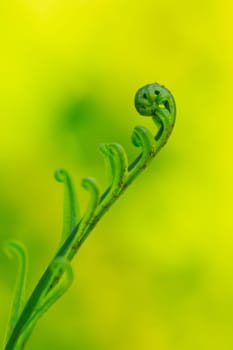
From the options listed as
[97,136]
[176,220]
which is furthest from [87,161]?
[176,220]

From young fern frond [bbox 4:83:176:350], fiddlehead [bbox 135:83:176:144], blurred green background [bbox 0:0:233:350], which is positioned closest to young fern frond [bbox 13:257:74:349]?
young fern frond [bbox 4:83:176:350]

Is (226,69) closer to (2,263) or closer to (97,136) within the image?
(97,136)

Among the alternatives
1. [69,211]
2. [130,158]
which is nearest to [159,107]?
[69,211]

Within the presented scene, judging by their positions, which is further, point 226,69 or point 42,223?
point 226,69

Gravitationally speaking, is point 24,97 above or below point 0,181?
above

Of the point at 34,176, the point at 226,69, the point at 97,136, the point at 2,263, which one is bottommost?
the point at 2,263

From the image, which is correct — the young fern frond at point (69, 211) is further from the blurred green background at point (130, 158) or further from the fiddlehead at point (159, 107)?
the blurred green background at point (130, 158)

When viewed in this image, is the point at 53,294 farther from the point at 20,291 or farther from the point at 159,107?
the point at 159,107
